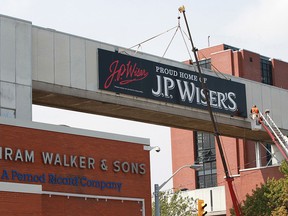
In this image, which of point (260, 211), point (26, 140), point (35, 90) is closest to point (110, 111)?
point (35, 90)

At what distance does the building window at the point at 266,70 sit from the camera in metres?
99.6

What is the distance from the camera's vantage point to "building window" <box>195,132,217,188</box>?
95000mm

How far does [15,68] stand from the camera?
1483 inches

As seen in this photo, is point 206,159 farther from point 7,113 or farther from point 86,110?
point 7,113

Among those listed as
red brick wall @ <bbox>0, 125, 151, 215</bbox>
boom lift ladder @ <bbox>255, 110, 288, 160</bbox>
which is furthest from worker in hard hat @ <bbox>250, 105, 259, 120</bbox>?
red brick wall @ <bbox>0, 125, 151, 215</bbox>

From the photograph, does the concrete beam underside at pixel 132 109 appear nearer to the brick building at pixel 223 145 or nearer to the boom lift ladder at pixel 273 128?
the boom lift ladder at pixel 273 128

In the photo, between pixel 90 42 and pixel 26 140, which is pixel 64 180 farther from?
pixel 90 42

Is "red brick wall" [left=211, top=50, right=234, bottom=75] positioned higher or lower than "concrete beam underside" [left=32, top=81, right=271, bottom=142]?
higher

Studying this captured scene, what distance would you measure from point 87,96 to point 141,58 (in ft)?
14.6

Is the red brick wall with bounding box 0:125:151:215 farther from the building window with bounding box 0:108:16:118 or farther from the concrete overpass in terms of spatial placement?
the concrete overpass

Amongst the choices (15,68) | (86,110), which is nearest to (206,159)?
(86,110)

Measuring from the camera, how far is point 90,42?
42219 millimetres

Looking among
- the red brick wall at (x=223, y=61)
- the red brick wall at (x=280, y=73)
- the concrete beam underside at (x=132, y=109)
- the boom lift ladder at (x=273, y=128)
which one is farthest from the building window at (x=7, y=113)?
the red brick wall at (x=280, y=73)

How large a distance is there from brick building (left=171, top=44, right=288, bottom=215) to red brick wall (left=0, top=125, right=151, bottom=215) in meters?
48.6
